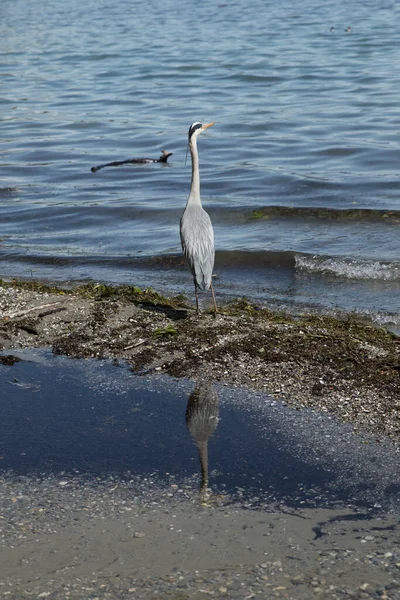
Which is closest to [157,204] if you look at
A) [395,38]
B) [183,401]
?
[183,401]

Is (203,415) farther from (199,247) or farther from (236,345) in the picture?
(199,247)

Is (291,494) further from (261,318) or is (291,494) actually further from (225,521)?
(261,318)

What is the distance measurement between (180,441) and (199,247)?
11.5 ft

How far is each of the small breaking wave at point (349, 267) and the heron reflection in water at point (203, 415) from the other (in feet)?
15.5

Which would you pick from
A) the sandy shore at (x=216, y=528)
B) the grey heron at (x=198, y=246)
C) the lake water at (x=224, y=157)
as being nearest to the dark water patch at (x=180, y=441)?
the sandy shore at (x=216, y=528)

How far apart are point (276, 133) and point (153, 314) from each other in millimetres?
12338

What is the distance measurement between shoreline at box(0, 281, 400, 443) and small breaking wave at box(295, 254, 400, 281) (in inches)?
69.1

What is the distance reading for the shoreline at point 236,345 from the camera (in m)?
6.93

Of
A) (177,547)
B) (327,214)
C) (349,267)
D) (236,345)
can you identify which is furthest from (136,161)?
(177,547)

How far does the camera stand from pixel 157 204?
15.5 m

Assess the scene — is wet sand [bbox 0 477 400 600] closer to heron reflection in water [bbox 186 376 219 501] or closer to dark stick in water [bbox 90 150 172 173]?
heron reflection in water [bbox 186 376 219 501]

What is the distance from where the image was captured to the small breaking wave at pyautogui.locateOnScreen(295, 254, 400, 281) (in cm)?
1145

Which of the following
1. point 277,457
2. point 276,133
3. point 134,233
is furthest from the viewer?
point 276,133

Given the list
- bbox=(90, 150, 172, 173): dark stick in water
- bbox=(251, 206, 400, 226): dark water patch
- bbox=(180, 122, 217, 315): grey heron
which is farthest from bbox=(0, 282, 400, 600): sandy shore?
bbox=(90, 150, 172, 173): dark stick in water
